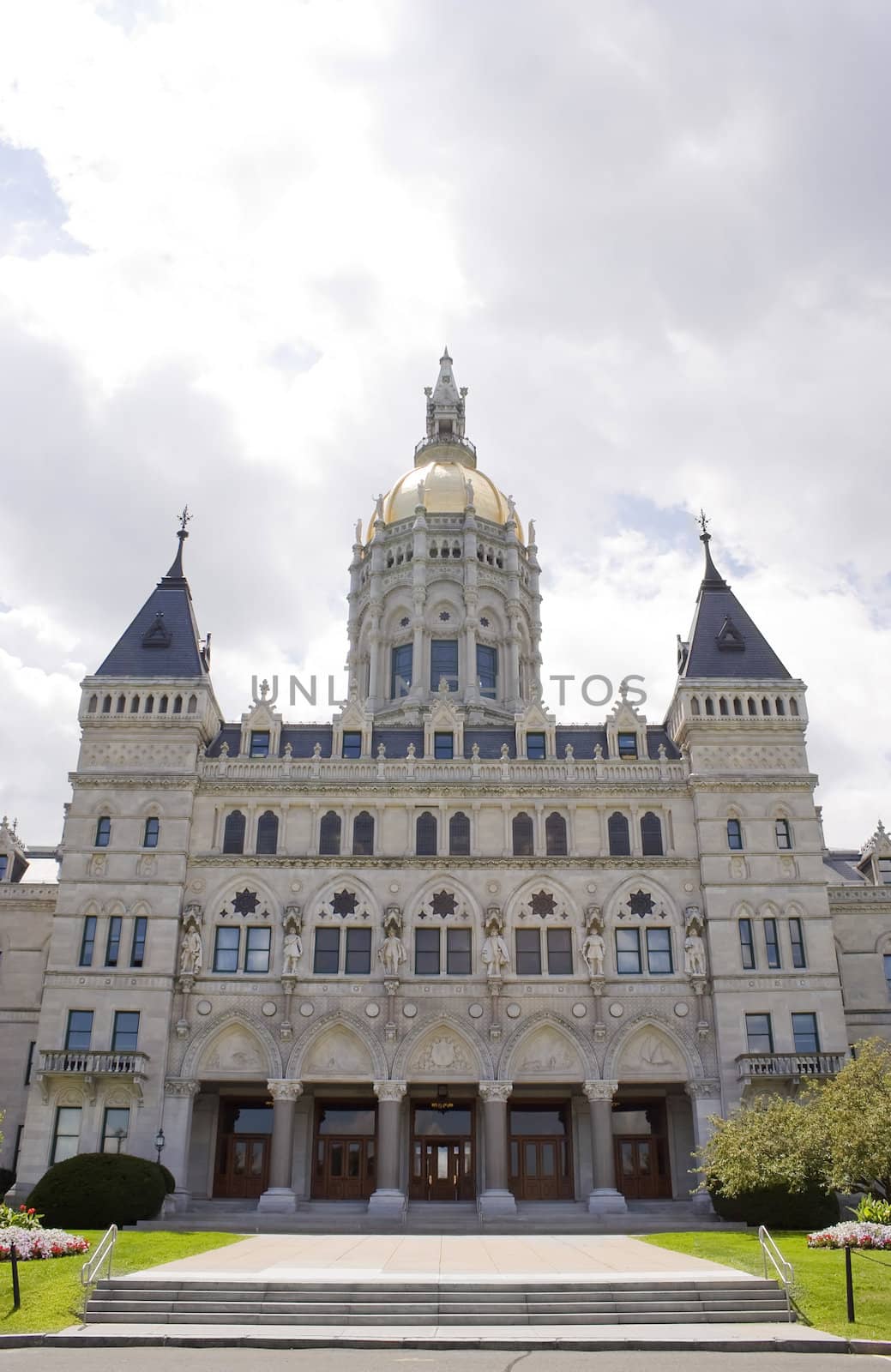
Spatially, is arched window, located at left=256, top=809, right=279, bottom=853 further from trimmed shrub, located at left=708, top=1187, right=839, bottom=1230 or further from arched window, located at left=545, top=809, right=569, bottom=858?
trimmed shrub, located at left=708, top=1187, right=839, bottom=1230

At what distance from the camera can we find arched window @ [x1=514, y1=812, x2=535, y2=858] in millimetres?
49531

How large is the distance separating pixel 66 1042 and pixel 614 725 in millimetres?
27354

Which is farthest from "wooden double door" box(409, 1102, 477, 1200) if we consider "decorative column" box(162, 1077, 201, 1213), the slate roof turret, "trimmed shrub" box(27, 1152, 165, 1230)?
the slate roof turret

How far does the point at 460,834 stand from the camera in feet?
164

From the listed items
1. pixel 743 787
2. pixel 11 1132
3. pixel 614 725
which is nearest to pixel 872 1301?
pixel 743 787

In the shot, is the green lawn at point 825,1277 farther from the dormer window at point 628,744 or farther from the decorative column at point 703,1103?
the dormer window at point 628,744

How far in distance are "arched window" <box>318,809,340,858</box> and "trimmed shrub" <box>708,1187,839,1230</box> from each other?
21.1 m

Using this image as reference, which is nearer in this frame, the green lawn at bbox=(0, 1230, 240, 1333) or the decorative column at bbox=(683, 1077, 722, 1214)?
the green lawn at bbox=(0, 1230, 240, 1333)

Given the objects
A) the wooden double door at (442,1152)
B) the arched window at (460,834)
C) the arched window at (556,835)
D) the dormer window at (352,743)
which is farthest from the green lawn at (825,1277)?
the dormer window at (352,743)

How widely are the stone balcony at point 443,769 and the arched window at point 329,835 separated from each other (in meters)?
1.79

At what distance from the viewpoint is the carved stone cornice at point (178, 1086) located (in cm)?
4488

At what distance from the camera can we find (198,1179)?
46281 mm

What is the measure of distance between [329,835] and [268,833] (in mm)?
2725

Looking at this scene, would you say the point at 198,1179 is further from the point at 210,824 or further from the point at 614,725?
the point at 614,725
